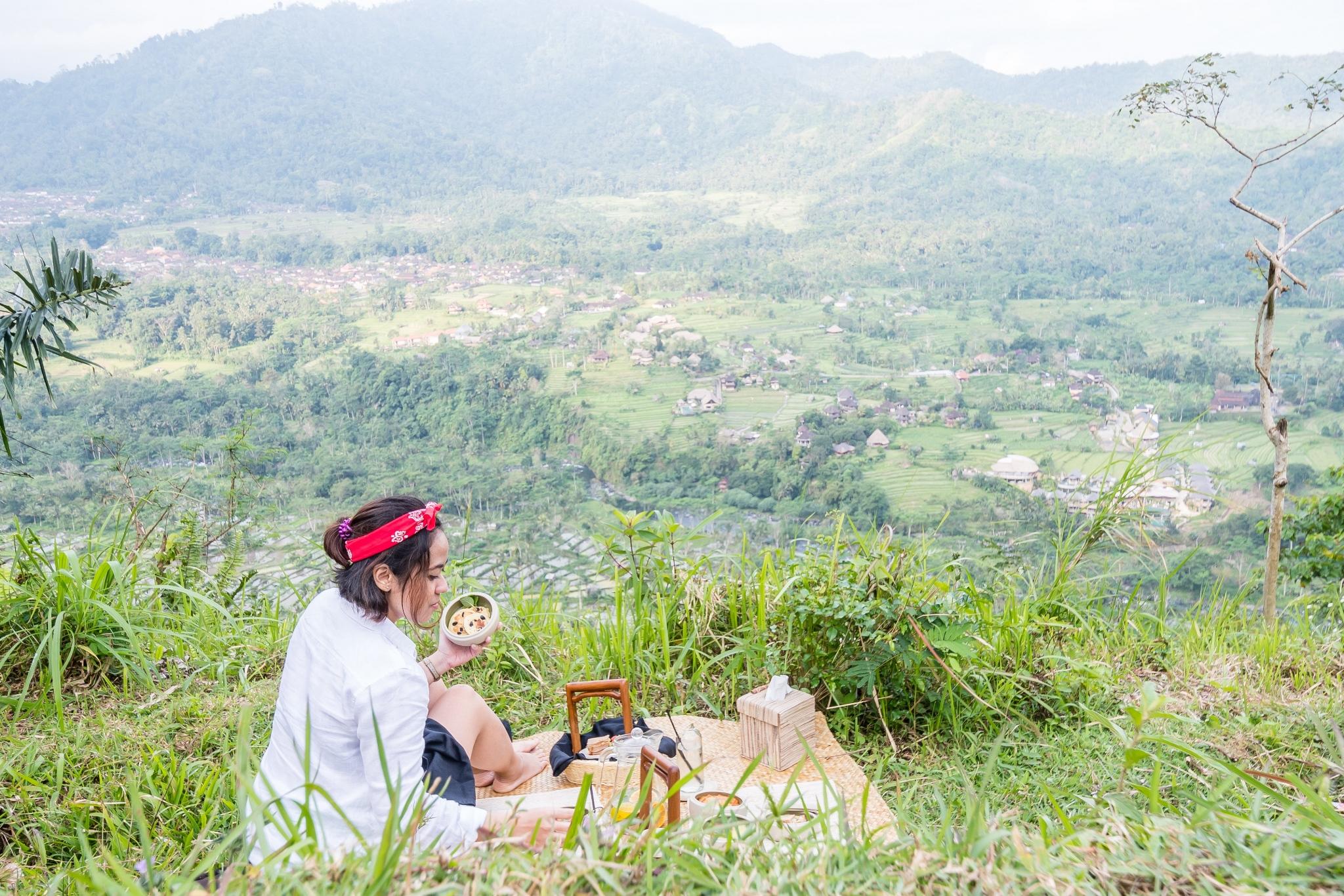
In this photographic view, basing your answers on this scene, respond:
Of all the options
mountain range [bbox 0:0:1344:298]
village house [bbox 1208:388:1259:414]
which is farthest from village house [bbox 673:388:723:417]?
mountain range [bbox 0:0:1344:298]

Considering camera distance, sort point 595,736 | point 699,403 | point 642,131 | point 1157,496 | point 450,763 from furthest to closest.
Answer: point 642,131
point 699,403
point 1157,496
point 595,736
point 450,763

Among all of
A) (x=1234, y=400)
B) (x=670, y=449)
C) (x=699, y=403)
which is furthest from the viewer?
(x=699, y=403)

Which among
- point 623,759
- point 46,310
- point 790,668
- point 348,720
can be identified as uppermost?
point 46,310

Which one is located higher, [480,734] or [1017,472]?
[480,734]

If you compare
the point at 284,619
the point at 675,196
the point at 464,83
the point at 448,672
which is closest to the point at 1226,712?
the point at 448,672

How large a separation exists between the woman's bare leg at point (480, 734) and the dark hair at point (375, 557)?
0.41m

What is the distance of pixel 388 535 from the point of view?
171 centimetres

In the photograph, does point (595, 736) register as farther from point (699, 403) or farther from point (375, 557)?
point (699, 403)

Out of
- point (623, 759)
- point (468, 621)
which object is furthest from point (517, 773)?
point (468, 621)

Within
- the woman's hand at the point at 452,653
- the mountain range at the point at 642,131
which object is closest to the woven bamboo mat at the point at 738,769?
the woman's hand at the point at 452,653

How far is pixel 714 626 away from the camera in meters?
2.99

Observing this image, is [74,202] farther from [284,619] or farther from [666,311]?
[284,619]

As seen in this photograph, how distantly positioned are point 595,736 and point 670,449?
55.8ft

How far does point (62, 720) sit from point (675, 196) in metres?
43.2
